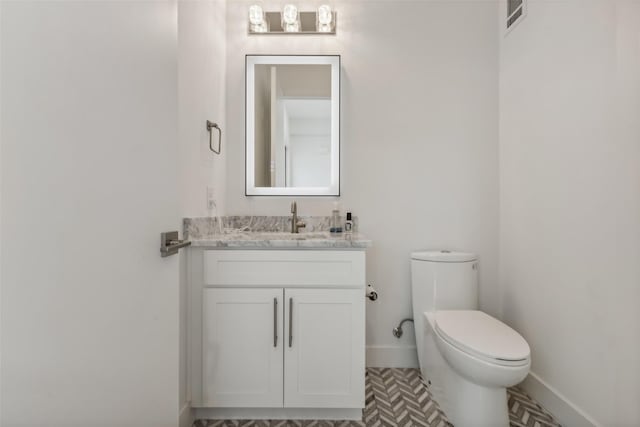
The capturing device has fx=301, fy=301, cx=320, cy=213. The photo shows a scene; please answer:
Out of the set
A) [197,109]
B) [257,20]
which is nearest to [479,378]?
[197,109]

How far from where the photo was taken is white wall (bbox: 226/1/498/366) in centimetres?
192

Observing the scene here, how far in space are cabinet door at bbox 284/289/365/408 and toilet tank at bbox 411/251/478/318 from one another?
0.55 m

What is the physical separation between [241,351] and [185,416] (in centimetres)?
35

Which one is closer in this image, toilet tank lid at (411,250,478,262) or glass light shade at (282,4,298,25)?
toilet tank lid at (411,250,478,262)

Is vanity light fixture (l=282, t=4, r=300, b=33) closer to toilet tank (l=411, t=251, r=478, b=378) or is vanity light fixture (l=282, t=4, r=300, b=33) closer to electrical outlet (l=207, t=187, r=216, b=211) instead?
electrical outlet (l=207, t=187, r=216, b=211)

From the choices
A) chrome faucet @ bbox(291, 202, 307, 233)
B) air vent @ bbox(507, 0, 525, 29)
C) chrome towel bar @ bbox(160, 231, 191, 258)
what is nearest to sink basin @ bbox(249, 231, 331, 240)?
chrome faucet @ bbox(291, 202, 307, 233)

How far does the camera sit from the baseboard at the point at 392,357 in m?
1.90

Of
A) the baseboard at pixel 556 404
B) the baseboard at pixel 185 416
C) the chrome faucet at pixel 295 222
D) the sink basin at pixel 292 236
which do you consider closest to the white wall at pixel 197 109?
the baseboard at pixel 185 416

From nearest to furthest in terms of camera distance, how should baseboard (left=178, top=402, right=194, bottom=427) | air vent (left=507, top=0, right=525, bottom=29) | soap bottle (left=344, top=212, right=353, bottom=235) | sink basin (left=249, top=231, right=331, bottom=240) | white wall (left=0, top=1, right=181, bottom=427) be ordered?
white wall (left=0, top=1, right=181, bottom=427) → baseboard (left=178, top=402, right=194, bottom=427) → sink basin (left=249, top=231, right=331, bottom=240) → air vent (left=507, top=0, right=525, bottom=29) → soap bottle (left=344, top=212, right=353, bottom=235)

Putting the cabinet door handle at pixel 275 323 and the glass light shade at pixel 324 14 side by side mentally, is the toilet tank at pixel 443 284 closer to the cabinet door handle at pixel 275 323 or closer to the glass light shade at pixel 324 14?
the cabinet door handle at pixel 275 323

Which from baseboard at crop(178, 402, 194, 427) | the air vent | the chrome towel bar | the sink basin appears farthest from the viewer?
the air vent

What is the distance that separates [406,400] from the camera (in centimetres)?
157

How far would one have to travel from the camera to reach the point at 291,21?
1.90 metres

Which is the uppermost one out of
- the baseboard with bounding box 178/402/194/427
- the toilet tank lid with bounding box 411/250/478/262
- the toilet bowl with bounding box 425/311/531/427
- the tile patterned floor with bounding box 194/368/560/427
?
the toilet tank lid with bounding box 411/250/478/262
